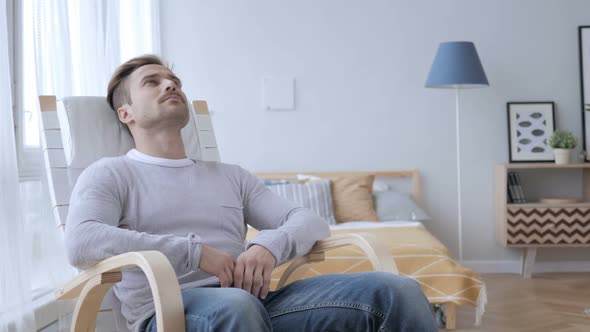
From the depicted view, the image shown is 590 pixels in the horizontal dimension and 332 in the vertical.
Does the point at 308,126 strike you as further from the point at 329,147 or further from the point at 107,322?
the point at 107,322

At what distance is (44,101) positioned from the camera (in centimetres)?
216

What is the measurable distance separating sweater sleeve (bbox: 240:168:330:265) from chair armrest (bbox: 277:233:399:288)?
40 mm

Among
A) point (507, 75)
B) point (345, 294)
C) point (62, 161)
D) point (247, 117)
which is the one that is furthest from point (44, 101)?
point (507, 75)

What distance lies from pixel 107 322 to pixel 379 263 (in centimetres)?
78

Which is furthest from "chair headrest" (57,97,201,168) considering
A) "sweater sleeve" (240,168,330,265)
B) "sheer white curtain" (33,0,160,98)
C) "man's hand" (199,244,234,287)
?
"man's hand" (199,244,234,287)

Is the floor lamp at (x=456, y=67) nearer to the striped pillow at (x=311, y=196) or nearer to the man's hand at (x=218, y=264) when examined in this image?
the striped pillow at (x=311, y=196)

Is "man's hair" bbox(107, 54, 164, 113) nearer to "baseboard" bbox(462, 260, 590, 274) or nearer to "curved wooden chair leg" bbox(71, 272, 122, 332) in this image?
"curved wooden chair leg" bbox(71, 272, 122, 332)

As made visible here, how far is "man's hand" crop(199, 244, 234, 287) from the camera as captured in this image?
1723mm

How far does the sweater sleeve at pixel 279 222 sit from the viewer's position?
74.7 inches

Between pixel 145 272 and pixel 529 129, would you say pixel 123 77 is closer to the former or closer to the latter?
pixel 145 272

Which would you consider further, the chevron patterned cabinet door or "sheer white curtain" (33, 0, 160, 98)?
the chevron patterned cabinet door

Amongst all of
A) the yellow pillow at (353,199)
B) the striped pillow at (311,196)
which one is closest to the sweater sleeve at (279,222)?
the striped pillow at (311,196)

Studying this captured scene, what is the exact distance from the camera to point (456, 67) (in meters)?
4.51

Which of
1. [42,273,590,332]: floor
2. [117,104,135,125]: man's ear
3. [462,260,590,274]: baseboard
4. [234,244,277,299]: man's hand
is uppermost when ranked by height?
[117,104,135,125]: man's ear
